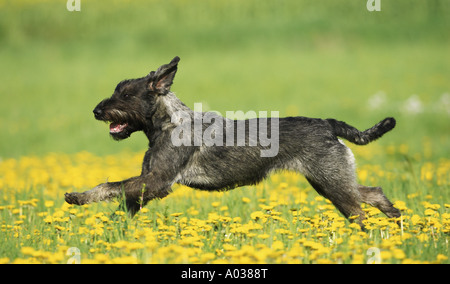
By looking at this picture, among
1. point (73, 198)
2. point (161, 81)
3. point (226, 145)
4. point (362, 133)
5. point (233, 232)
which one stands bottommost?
point (233, 232)

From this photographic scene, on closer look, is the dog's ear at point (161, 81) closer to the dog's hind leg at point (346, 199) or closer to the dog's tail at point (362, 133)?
the dog's tail at point (362, 133)

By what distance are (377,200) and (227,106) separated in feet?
39.0

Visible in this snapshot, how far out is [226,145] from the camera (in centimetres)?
565

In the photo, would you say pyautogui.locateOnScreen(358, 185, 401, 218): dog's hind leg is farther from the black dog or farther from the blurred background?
the blurred background

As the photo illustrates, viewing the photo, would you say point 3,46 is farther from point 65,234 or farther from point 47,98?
point 65,234

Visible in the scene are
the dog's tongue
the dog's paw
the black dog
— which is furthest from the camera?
the dog's tongue

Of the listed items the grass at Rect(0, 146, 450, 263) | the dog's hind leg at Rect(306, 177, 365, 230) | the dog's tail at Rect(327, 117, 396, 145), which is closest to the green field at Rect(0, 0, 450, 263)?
the grass at Rect(0, 146, 450, 263)

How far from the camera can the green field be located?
437 centimetres

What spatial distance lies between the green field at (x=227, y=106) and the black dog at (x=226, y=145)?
303 mm

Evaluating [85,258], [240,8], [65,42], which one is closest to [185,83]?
[65,42]

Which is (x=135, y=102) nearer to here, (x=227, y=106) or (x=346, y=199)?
(x=346, y=199)

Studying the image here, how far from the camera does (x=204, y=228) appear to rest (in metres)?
4.55

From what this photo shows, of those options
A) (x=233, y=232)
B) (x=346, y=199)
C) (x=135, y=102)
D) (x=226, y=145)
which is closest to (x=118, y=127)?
(x=135, y=102)

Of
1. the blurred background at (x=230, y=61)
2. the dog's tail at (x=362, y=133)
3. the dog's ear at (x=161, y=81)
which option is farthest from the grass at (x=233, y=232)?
the blurred background at (x=230, y=61)
